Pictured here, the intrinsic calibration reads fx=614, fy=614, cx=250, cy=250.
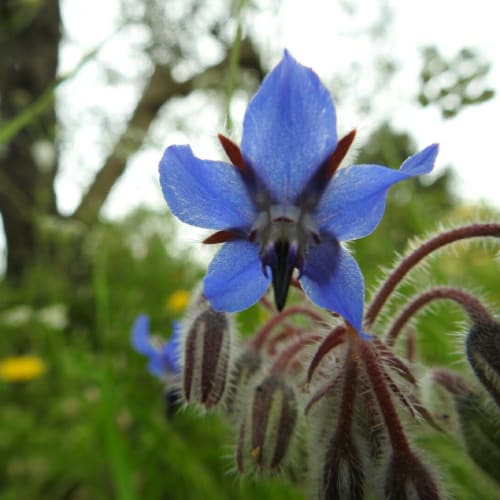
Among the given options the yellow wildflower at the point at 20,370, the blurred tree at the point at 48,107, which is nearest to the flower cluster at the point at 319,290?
the blurred tree at the point at 48,107

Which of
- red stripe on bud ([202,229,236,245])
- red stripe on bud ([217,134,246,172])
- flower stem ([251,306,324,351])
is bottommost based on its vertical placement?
flower stem ([251,306,324,351])

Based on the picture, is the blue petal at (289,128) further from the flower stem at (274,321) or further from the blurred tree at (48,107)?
the blurred tree at (48,107)

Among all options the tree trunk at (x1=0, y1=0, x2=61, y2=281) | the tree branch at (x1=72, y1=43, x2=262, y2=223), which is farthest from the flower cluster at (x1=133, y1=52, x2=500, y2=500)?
the tree trunk at (x1=0, y1=0, x2=61, y2=281)

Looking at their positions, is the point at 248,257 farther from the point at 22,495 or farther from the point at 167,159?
the point at 22,495

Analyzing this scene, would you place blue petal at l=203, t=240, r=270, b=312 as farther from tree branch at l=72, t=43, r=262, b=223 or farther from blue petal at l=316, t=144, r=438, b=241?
tree branch at l=72, t=43, r=262, b=223

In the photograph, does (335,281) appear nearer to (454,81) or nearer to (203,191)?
(203,191)

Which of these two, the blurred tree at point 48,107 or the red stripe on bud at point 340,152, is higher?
the blurred tree at point 48,107
